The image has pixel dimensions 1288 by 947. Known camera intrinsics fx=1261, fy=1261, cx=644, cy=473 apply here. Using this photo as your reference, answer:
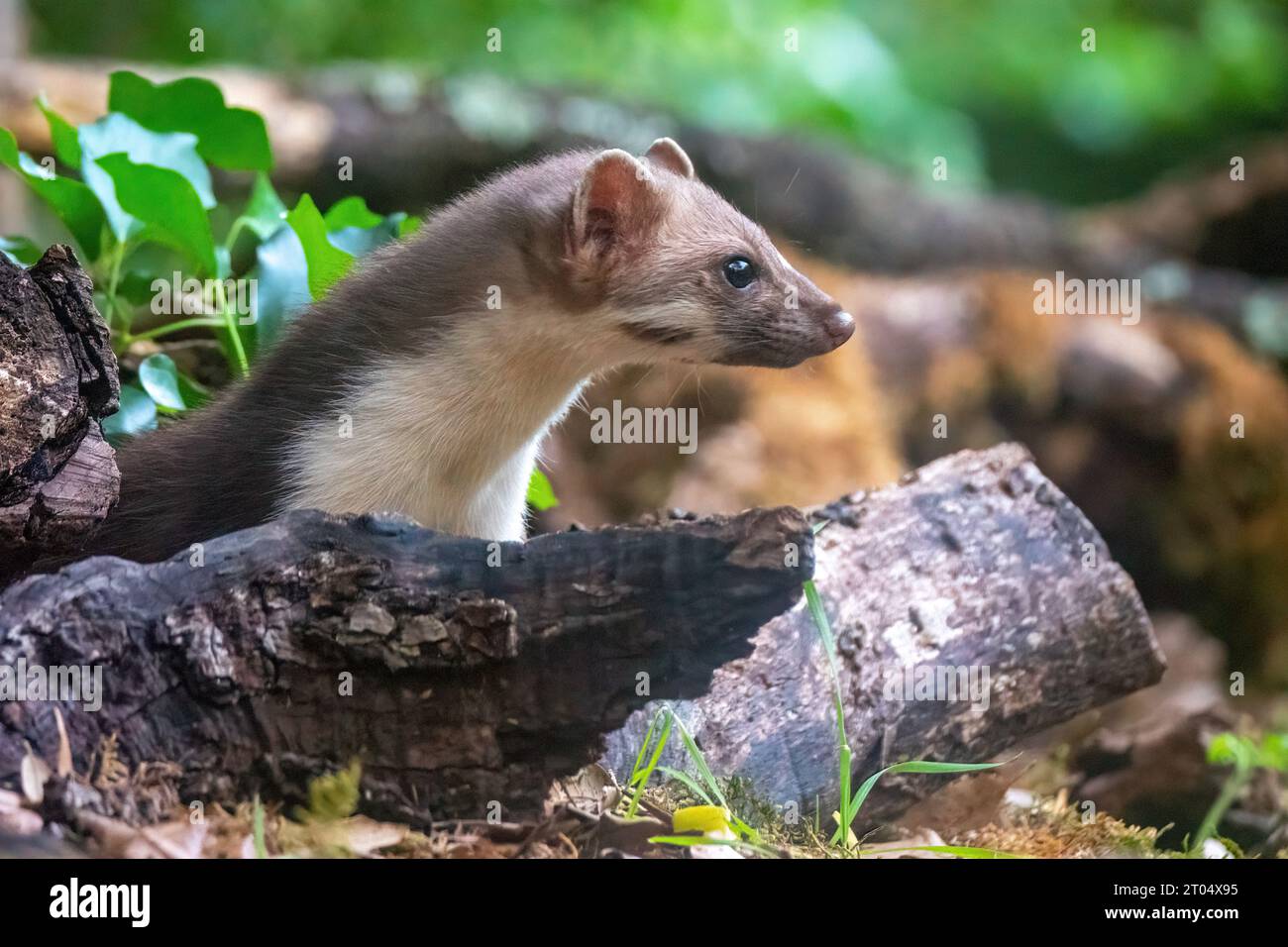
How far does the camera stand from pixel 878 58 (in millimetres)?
10398

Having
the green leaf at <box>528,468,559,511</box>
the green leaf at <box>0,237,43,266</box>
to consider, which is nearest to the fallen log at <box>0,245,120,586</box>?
the green leaf at <box>0,237,43,266</box>

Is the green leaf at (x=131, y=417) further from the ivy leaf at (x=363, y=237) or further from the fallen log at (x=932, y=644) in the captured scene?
the fallen log at (x=932, y=644)

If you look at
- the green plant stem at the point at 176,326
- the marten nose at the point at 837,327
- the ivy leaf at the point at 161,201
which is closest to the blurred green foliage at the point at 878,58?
the green plant stem at the point at 176,326

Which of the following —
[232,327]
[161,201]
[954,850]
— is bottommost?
[954,850]

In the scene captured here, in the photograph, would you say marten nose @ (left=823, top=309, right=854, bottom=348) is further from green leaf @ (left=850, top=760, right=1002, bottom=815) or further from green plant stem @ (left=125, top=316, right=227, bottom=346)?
green plant stem @ (left=125, top=316, right=227, bottom=346)

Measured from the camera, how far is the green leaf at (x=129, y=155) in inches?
122

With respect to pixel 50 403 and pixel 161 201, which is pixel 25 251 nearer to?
pixel 161 201

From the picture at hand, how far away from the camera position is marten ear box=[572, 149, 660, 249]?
2859 millimetres

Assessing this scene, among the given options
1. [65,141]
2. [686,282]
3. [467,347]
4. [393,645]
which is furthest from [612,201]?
[65,141]

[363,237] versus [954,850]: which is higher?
[363,237]

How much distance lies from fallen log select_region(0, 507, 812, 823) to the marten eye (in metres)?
0.84

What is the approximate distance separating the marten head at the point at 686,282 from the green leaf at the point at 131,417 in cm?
119

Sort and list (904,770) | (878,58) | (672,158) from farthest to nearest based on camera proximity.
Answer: (878,58) → (672,158) → (904,770)

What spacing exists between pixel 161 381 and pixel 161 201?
0.46 metres
